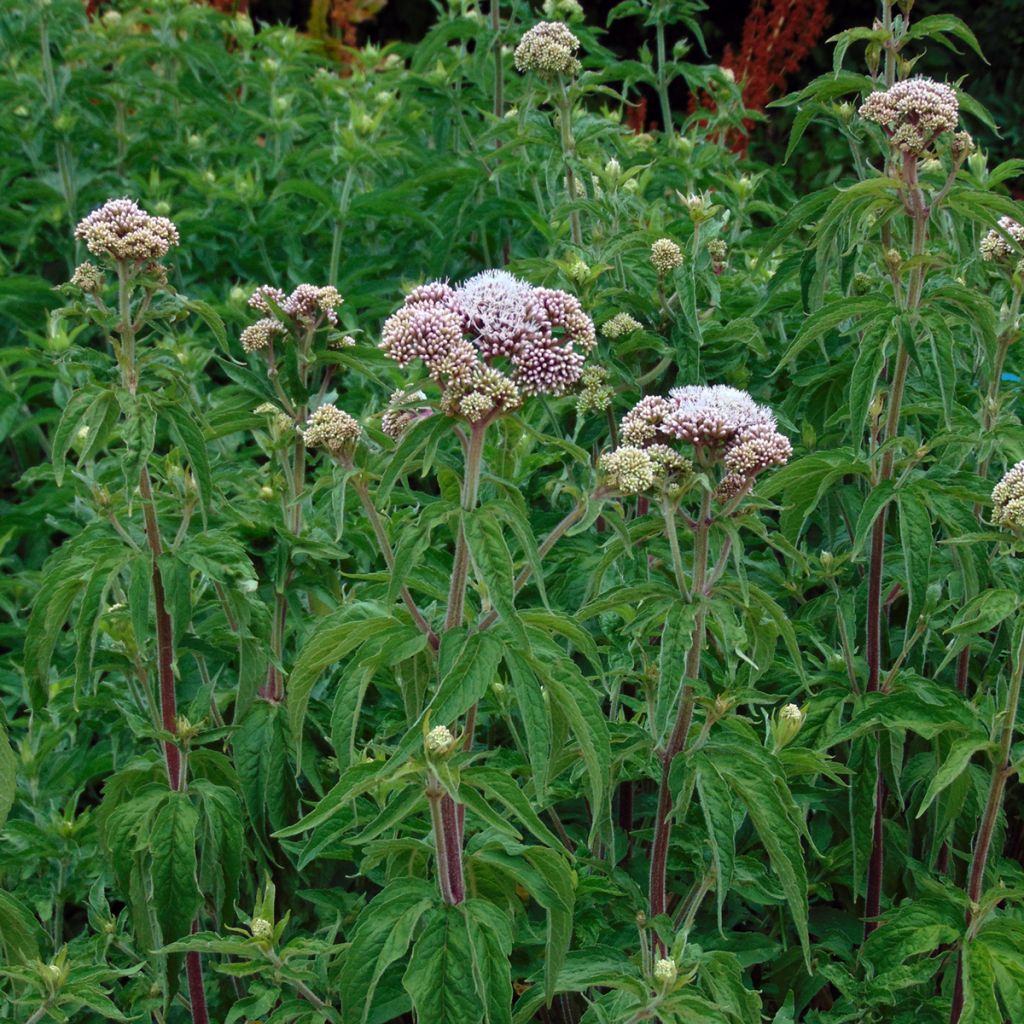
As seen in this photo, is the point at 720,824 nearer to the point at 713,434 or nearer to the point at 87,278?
the point at 713,434

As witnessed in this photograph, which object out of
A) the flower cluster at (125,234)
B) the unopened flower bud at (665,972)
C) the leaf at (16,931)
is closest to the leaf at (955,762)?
the unopened flower bud at (665,972)

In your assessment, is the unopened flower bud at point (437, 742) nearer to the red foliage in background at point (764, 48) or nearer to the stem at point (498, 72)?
the stem at point (498, 72)

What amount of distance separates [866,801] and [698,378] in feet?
3.44

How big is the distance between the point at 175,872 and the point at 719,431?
132cm

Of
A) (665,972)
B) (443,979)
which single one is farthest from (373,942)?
(665,972)

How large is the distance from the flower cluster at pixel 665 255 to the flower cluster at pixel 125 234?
1131 mm

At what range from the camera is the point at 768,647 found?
2492 mm

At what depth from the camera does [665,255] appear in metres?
3.18

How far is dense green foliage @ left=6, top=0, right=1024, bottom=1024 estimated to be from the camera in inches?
86.9

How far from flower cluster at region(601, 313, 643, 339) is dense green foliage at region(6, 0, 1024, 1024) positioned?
0.01 meters

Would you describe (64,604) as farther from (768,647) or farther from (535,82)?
(535,82)

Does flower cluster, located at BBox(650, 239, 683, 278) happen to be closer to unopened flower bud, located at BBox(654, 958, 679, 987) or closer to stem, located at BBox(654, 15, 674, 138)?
unopened flower bud, located at BBox(654, 958, 679, 987)

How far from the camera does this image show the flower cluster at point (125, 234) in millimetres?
2549

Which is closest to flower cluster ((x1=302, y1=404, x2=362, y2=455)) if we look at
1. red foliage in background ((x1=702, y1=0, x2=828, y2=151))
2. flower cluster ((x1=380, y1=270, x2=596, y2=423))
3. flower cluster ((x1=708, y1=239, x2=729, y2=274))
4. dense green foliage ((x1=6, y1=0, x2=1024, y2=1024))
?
dense green foliage ((x1=6, y1=0, x2=1024, y2=1024))
